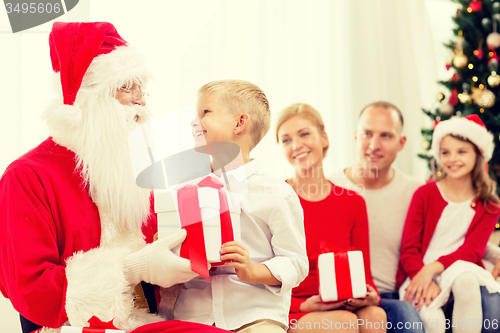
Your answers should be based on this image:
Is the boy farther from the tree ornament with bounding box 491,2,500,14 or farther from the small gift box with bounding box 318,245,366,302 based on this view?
the tree ornament with bounding box 491,2,500,14

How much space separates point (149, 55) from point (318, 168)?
123 centimetres

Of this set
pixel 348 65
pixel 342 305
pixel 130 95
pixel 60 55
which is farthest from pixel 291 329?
pixel 348 65

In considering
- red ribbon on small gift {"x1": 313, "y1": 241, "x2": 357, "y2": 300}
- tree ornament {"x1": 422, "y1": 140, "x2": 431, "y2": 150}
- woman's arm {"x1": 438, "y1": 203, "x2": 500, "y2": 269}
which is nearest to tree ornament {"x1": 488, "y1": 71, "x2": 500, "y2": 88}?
tree ornament {"x1": 422, "y1": 140, "x2": 431, "y2": 150}

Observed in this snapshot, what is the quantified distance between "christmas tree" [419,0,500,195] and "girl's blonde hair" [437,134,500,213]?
0.61 meters

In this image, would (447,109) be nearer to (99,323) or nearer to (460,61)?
(460,61)

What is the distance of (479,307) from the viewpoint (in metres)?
2.00

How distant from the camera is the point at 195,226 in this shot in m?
1.16

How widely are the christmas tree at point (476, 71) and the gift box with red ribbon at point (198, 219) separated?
234cm

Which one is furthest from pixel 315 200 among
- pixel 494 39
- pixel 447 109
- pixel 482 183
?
pixel 494 39

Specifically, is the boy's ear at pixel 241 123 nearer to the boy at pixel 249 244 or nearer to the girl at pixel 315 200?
the boy at pixel 249 244

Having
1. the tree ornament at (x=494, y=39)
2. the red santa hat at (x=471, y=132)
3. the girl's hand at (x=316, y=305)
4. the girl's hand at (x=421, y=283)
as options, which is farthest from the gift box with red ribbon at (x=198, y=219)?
the tree ornament at (x=494, y=39)

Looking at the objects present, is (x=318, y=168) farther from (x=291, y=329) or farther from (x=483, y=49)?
(x=483, y=49)

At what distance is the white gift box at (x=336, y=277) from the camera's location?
5.44ft

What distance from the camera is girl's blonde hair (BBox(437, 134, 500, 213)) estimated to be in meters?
2.36
